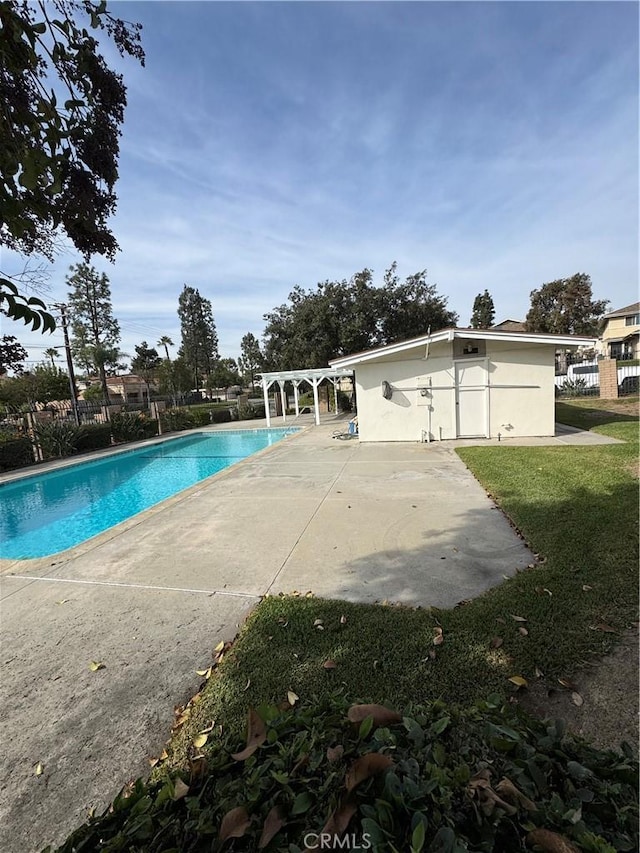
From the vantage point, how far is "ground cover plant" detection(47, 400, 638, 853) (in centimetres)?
87

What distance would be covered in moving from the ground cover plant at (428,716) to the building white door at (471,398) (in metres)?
6.19

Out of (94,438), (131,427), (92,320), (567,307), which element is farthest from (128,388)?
(567,307)

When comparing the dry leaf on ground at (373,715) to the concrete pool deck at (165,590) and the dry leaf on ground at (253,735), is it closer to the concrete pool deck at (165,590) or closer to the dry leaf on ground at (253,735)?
the dry leaf on ground at (253,735)

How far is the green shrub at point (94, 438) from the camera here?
1584 centimetres

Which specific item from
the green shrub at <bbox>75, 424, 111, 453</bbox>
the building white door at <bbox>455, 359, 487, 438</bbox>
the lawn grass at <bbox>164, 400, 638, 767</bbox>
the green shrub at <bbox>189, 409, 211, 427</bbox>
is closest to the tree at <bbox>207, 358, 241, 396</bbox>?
the green shrub at <bbox>189, 409, 211, 427</bbox>

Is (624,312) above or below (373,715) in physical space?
above

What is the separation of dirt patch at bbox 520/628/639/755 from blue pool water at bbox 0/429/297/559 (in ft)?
25.0

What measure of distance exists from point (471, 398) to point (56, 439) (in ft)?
48.3

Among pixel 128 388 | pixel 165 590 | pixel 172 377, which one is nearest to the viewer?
pixel 165 590

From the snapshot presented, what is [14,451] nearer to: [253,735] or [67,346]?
[67,346]

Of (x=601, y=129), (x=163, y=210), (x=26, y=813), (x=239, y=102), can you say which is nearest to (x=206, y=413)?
(x=163, y=210)

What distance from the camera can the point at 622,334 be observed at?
3947 cm

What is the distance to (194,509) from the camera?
6.87 metres

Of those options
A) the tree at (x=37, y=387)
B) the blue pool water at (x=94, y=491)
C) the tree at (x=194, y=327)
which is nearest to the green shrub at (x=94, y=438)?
the blue pool water at (x=94, y=491)
